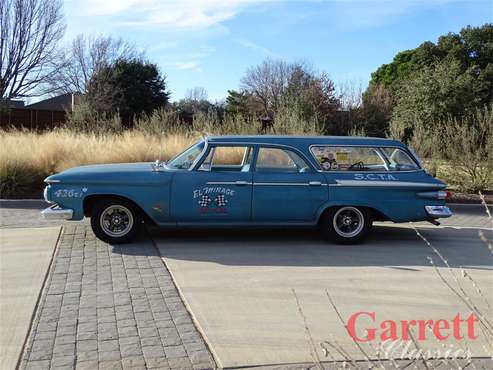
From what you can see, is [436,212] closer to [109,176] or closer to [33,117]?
[109,176]

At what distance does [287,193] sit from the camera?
7.04 metres

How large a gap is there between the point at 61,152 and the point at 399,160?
8.06m

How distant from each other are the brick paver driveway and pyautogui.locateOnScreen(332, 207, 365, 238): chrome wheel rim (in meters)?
2.46

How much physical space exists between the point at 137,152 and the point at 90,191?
19.3ft

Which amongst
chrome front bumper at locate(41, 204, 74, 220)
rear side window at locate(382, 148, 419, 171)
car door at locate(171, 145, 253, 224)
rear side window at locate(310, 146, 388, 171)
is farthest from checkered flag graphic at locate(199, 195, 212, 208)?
rear side window at locate(382, 148, 419, 171)

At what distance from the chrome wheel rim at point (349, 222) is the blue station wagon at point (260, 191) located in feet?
0.04

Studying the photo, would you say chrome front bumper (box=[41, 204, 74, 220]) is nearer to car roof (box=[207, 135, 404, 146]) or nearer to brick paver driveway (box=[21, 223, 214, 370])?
brick paver driveway (box=[21, 223, 214, 370])

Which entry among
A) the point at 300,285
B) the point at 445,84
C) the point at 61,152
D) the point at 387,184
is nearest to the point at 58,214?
the point at 300,285

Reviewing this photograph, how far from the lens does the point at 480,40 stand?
102 ft

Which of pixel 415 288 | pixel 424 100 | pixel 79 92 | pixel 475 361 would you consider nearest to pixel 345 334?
pixel 475 361

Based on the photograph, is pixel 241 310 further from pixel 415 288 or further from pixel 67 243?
pixel 67 243

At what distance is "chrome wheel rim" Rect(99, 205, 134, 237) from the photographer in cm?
697

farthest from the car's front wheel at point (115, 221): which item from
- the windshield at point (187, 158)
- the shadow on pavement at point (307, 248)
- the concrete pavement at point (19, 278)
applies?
the windshield at point (187, 158)

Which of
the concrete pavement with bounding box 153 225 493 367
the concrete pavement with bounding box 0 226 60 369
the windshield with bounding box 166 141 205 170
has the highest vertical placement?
the windshield with bounding box 166 141 205 170
